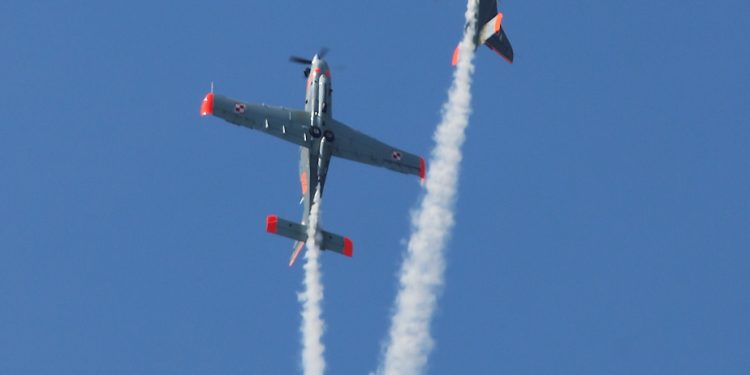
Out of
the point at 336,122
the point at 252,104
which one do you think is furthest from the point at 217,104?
the point at 336,122

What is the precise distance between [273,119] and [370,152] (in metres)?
6.56

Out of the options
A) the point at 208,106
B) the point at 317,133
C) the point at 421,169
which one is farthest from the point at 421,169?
the point at 208,106

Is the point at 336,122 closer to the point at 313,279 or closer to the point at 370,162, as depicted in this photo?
the point at 370,162

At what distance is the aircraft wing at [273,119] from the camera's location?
78.2 m

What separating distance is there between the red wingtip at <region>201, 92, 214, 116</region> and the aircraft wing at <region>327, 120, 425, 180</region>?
23.6 feet

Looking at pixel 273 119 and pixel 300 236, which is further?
pixel 273 119

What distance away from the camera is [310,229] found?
7800 centimetres

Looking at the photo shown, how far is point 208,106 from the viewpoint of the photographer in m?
77.1

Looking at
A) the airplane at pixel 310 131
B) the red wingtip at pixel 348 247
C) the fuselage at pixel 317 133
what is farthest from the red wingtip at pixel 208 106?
the red wingtip at pixel 348 247

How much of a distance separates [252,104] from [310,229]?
7.58 metres

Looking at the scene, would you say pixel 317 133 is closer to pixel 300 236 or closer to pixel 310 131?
pixel 310 131

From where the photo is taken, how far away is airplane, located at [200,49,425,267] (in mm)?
77688

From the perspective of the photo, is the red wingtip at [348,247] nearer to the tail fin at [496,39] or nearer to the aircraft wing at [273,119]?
the aircraft wing at [273,119]

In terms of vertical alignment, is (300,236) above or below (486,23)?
below
